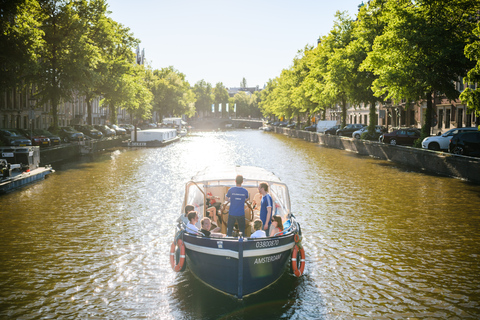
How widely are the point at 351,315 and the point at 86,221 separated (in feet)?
35.6

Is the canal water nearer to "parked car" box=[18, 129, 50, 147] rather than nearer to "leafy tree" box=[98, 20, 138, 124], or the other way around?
"parked car" box=[18, 129, 50, 147]

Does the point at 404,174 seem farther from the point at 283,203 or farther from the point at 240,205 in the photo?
the point at 240,205

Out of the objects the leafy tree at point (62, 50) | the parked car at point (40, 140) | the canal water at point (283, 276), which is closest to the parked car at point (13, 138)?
the parked car at point (40, 140)

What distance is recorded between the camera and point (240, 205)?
12039 millimetres

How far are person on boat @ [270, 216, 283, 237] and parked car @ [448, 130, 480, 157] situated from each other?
24.2 metres

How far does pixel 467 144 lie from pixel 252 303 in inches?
1042

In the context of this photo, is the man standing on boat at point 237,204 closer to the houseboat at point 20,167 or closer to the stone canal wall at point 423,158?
the houseboat at point 20,167

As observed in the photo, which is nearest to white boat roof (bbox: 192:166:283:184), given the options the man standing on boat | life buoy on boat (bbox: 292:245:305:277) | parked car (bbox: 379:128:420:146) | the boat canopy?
the boat canopy

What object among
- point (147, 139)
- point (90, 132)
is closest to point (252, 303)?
point (90, 132)

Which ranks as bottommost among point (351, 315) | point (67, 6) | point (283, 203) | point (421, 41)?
point (351, 315)

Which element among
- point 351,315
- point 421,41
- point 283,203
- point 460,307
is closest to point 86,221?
point 283,203

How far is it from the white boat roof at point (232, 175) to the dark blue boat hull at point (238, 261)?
3.01m

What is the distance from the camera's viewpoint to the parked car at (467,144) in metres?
32.2

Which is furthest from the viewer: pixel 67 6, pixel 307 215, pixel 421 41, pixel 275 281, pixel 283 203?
pixel 67 6
